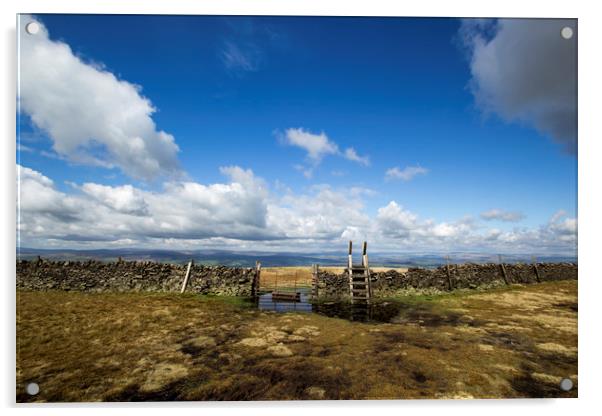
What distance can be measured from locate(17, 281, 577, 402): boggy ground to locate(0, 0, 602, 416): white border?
281mm

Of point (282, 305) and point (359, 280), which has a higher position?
point (359, 280)

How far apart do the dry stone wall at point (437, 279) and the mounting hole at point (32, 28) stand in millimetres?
11090

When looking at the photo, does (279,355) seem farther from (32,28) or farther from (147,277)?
(147,277)

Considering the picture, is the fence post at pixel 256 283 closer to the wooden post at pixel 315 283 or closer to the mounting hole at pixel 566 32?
the wooden post at pixel 315 283

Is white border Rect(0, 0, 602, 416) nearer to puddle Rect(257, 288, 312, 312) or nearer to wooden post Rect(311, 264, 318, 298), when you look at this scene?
puddle Rect(257, 288, 312, 312)

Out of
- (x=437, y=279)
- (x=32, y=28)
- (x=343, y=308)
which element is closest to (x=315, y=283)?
(x=343, y=308)

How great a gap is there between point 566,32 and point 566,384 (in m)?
6.92

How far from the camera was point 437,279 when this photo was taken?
43.5 feet

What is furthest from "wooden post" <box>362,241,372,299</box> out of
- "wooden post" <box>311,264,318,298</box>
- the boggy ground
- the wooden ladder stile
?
the boggy ground

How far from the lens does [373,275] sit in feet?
41.4

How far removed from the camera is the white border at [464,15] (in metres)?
5.00

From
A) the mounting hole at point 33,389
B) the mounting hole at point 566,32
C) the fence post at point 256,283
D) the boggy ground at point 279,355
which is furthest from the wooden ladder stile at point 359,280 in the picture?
the mounting hole at point 33,389

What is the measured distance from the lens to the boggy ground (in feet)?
15.4
